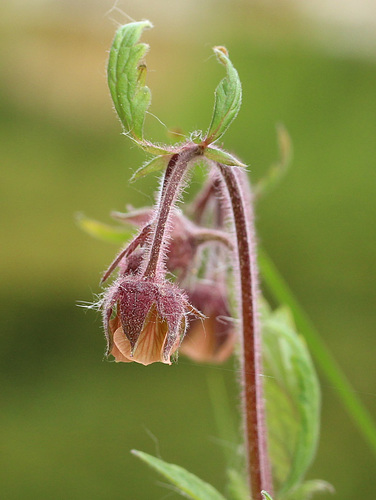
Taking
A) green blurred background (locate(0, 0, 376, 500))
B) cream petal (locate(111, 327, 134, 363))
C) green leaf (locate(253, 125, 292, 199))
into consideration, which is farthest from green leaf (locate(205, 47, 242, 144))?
green blurred background (locate(0, 0, 376, 500))

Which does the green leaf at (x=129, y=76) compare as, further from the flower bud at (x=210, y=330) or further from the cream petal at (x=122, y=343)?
the flower bud at (x=210, y=330)

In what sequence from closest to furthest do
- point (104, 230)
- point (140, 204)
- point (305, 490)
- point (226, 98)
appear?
point (226, 98) → point (305, 490) → point (104, 230) → point (140, 204)

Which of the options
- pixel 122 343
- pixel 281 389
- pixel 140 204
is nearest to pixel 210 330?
pixel 281 389

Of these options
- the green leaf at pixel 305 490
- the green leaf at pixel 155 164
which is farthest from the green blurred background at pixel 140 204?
the green leaf at pixel 155 164

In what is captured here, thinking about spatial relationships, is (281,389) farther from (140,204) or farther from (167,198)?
(140,204)

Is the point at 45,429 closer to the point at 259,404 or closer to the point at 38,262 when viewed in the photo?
the point at 38,262

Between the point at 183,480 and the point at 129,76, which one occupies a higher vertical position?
the point at 129,76

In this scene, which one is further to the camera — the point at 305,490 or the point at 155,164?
the point at 305,490
